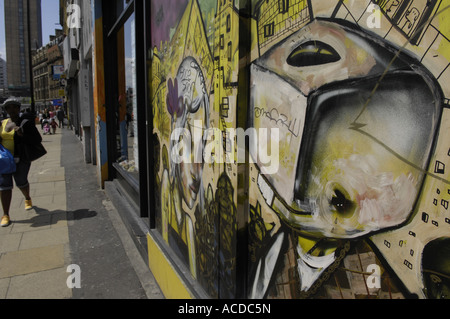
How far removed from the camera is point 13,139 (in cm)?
497

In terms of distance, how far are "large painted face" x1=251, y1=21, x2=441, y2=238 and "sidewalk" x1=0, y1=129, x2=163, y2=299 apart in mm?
2182

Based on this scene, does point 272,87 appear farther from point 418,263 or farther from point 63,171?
point 63,171

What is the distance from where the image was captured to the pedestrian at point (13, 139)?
4.94 m

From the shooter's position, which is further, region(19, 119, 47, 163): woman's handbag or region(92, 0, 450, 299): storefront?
region(19, 119, 47, 163): woman's handbag

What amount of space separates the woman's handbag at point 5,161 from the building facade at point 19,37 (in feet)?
96.6

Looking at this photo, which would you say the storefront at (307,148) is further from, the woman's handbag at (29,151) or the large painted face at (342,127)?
the woman's handbag at (29,151)

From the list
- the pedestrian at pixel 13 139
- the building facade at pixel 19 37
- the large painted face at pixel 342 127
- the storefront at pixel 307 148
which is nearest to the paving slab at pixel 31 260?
the pedestrian at pixel 13 139

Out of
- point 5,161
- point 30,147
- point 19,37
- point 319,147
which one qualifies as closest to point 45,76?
point 19,37

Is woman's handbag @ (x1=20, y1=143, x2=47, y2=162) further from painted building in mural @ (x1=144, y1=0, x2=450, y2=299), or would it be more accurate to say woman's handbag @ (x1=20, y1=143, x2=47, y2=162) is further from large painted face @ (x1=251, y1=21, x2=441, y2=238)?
large painted face @ (x1=251, y1=21, x2=441, y2=238)

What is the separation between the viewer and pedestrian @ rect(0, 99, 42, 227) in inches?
195

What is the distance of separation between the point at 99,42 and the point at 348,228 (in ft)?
21.9

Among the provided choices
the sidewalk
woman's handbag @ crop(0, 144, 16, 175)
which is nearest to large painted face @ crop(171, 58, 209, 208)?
the sidewalk

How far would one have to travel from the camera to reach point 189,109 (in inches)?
103

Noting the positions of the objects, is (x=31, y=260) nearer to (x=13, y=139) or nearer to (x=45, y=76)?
(x=13, y=139)
